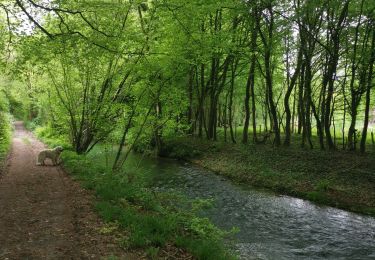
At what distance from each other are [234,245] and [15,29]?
35.4 feet

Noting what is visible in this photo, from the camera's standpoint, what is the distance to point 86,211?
9.54 m

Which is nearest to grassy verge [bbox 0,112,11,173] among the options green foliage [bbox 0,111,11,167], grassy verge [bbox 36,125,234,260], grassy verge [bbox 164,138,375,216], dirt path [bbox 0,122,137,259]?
green foliage [bbox 0,111,11,167]

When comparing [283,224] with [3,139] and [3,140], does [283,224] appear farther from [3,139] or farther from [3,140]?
[3,139]

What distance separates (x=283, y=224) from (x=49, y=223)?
790 centimetres

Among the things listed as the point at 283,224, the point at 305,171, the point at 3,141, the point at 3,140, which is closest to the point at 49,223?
the point at 283,224

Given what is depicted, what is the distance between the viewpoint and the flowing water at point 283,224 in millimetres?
9906

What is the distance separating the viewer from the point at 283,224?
12.3 metres

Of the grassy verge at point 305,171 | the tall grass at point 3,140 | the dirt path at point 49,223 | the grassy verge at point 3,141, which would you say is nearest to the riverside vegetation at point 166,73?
the grassy verge at point 305,171

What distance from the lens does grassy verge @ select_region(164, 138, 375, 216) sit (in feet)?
49.6

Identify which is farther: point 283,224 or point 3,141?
point 3,141

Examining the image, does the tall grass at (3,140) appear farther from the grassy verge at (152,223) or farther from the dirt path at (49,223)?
the grassy verge at (152,223)

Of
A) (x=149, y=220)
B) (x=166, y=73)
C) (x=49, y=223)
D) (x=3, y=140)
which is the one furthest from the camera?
(x=3, y=140)

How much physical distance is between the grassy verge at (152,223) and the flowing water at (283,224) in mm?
1381

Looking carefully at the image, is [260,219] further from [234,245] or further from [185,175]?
[185,175]
